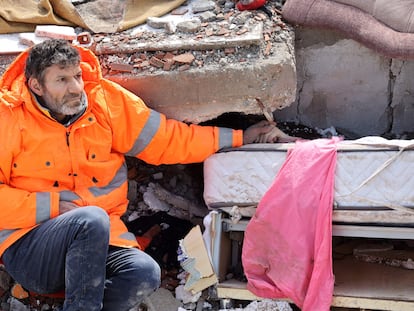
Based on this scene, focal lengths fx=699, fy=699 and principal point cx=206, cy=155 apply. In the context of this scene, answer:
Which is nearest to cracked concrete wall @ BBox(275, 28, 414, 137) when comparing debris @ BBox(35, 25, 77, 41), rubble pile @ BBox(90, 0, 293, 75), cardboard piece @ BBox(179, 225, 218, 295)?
rubble pile @ BBox(90, 0, 293, 75)

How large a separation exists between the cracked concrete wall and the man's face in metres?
1.48

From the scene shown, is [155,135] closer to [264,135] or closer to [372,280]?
[264,135]

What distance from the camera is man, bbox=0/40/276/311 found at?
10.2ft

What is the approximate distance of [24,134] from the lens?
10.5 ft

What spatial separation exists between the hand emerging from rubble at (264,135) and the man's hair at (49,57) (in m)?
0.99

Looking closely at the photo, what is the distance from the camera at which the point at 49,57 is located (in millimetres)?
3182

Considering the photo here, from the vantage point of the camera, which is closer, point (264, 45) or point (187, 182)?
point (264, 45)

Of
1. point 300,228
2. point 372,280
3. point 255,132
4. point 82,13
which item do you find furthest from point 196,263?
point 82,13

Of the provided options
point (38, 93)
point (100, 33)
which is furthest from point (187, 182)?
point (38, 93)

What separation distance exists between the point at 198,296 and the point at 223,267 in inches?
7.9

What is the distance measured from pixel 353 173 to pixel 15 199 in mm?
1568

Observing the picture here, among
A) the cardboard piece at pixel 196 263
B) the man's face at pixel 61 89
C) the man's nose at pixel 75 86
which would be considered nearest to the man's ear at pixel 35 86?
the man's face at pixel 61 89

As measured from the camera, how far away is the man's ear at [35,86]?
10.6ft

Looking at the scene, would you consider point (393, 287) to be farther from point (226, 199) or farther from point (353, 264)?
point (226, 199)
